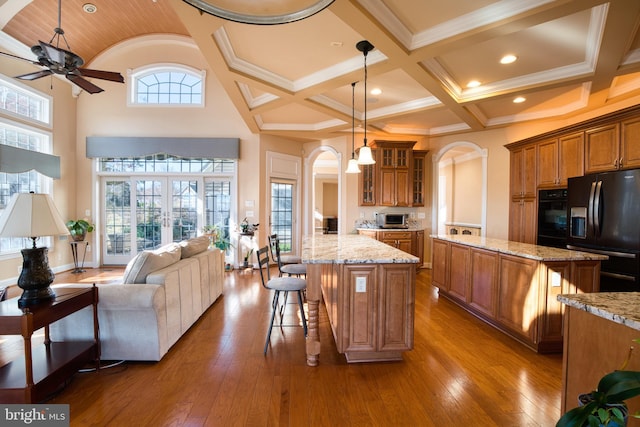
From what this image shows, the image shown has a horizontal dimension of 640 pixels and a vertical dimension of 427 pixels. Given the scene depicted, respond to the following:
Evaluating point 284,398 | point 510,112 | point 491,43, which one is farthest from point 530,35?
point 284,398

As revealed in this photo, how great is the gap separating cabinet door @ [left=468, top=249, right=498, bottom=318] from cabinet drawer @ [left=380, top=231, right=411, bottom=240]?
2141mm

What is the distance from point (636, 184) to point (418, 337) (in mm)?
2613

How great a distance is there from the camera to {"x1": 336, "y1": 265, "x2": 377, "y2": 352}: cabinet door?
230cm

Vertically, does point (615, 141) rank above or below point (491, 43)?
below

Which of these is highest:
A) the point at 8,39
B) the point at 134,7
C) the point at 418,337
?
the point at 134,7

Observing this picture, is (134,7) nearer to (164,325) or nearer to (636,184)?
(164,325)

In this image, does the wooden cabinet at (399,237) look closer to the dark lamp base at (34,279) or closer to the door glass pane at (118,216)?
the dark lamp base at (34,279)

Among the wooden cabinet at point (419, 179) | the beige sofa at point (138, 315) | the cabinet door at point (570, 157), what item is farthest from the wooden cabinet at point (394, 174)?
the beige sofa at point (138, 315)

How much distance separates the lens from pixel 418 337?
9.51ft

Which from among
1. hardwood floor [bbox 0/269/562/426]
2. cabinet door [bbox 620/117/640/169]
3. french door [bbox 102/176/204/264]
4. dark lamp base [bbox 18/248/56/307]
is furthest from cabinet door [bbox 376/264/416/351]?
french door [bbox 102/176/204/264]

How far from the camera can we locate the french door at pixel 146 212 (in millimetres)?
6152

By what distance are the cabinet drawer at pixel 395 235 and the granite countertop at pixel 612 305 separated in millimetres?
4079

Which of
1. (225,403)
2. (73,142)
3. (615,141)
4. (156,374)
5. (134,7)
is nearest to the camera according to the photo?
(225,403)

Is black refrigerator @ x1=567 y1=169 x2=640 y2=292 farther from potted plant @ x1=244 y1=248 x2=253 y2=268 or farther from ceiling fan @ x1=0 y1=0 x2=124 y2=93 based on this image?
ceiling fan @ x1=0 y1=0 x2=124 y2=93
